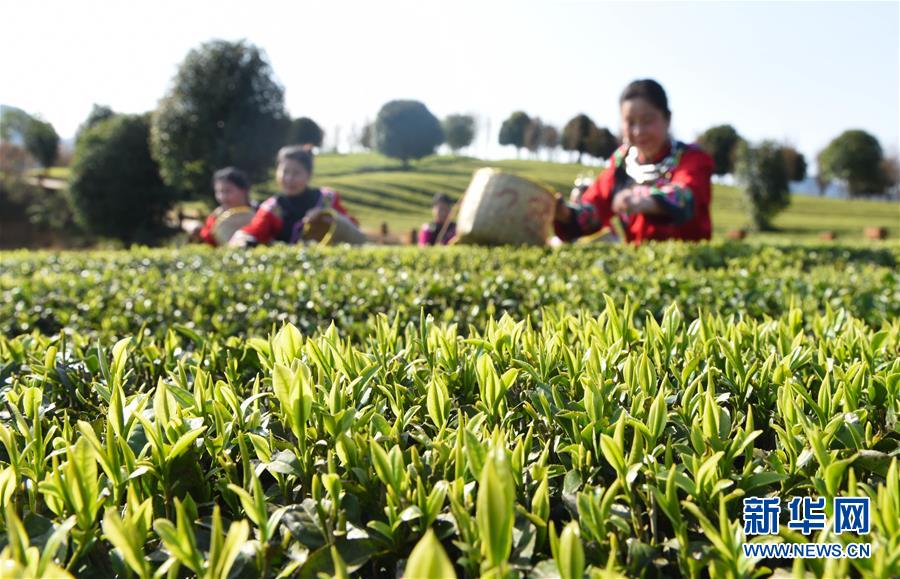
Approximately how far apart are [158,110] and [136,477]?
25.9 m

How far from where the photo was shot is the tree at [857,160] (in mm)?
61875

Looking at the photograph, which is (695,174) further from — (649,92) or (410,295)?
(410,295)

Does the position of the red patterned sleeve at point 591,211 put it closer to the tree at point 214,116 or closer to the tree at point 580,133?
the tree at point 214,116

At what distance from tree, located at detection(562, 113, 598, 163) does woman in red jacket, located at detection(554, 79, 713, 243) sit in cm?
6356

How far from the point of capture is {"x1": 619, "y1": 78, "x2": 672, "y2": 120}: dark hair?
6504 mm

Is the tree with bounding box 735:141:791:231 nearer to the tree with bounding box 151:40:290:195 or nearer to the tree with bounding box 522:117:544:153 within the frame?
the tree with bounding box 151:40:290:195

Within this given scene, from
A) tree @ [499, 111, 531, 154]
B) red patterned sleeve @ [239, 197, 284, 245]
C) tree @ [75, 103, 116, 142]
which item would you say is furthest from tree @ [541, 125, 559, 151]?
red patterned sleeve @ [239, 197, 284, 245]

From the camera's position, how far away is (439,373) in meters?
1.62

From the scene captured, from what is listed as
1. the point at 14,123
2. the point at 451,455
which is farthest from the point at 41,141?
the point at 451,455

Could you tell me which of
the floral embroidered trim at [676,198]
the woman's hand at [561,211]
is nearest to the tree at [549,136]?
the woman's hand at [561,211]

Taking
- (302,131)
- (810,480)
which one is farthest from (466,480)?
(302,131)

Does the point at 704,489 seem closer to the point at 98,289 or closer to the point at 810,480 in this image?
the point at 810,480

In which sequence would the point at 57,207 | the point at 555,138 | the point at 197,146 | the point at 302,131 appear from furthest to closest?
1. the point at 555,138
2. the point at 302,131
3. the point at 57,207
4. the point at 197,146

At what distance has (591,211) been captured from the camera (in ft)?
24.9
